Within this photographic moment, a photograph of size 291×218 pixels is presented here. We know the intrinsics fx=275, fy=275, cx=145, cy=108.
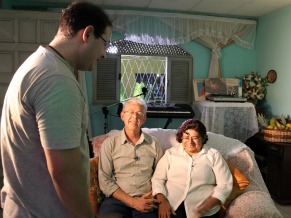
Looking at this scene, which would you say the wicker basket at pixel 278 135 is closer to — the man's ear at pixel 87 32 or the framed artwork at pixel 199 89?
the framed artwork at pixel 199 89

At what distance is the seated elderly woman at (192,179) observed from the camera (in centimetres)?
176

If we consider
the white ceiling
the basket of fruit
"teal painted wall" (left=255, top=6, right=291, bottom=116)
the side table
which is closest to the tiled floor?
the side table

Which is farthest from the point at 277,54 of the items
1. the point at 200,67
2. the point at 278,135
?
the point at 278,135

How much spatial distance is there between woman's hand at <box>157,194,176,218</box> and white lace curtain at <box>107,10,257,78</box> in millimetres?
2968

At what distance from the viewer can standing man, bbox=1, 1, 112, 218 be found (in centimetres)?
68

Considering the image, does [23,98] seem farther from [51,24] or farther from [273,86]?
[273,86]

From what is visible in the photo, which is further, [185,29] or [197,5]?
[185,29]

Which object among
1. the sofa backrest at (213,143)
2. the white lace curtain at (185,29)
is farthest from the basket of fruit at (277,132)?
the white lace curtain at (185,29)

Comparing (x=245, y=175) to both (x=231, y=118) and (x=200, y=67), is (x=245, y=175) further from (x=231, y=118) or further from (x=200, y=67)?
(x=200, y=67)

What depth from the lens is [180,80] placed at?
4551 millimetres

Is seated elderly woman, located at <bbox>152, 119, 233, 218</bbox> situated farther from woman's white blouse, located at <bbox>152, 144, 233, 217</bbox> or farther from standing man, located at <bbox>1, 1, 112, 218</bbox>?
standing man, located at <bbox>1, 1, 112, 218</bbox>

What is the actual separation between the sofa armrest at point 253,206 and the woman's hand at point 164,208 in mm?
371

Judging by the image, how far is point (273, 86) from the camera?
418cm

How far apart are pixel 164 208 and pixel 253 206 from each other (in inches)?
21.4
